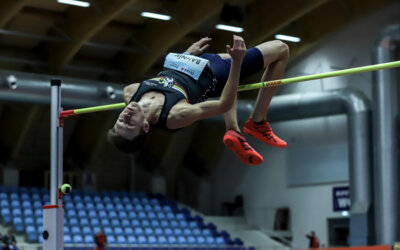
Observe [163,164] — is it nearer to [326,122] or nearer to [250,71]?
[326,122]

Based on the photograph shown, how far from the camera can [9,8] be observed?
18.5m

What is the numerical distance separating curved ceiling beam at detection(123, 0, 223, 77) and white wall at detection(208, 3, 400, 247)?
382 centimetres

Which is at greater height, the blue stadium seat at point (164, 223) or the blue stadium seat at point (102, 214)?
the blue stadium seat at point (102, 214)

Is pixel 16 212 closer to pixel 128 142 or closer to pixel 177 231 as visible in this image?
pixel 177 231

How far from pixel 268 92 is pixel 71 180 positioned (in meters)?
18.0

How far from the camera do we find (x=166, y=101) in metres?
6.84

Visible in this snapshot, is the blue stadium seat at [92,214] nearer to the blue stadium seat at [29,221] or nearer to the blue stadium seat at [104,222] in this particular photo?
the blue stadium seat at [104,222]

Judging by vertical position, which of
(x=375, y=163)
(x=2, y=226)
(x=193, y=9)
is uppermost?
(x=193, y=9)

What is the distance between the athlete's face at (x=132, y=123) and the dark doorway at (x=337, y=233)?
16394 millimetres

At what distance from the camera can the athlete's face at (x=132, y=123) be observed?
6809 mm

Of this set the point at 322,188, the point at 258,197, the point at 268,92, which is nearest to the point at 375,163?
the point at 322,188

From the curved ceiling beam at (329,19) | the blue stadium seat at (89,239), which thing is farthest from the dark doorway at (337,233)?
the blue stadium seat at (89,239)

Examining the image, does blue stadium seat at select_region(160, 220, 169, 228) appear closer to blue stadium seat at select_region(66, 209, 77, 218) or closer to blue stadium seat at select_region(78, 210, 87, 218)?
blue stadium seat at select_region(78, 210, 87, 218)

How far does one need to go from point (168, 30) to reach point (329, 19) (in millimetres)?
4752
